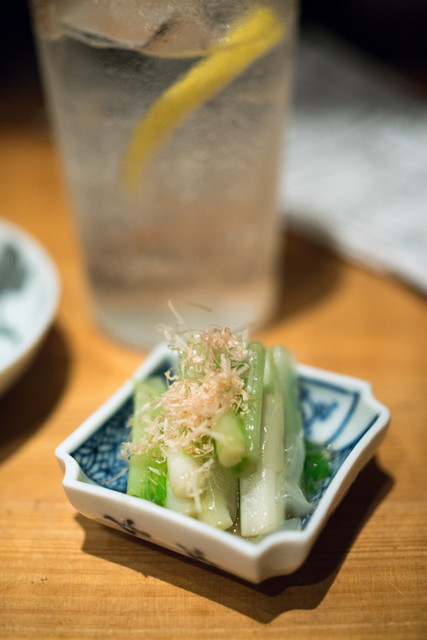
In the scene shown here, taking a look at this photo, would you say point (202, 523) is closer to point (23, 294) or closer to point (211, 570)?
point (211, 570)

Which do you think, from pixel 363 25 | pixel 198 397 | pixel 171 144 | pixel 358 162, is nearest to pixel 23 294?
pixel 171 144

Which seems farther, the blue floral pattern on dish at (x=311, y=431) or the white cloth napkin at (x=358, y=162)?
the white cloth napkin at (x=358, y=162)

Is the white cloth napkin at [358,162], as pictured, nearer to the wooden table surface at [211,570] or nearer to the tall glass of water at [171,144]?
the wooden table surface at [211,570]

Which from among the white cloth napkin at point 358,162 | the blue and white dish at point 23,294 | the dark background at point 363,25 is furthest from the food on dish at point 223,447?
the dark background at point 363,25

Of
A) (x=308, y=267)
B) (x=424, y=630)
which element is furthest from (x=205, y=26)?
(x=424, y=630)

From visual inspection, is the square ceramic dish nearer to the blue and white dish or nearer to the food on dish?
the food on dish

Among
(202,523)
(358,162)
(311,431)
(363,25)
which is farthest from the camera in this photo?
(363,25)

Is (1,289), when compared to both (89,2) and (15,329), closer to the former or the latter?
(15,329)

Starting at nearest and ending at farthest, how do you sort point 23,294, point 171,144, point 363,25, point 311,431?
1. point 311,431
2. point 171,144
3. point 23,294
4. point 363,25
